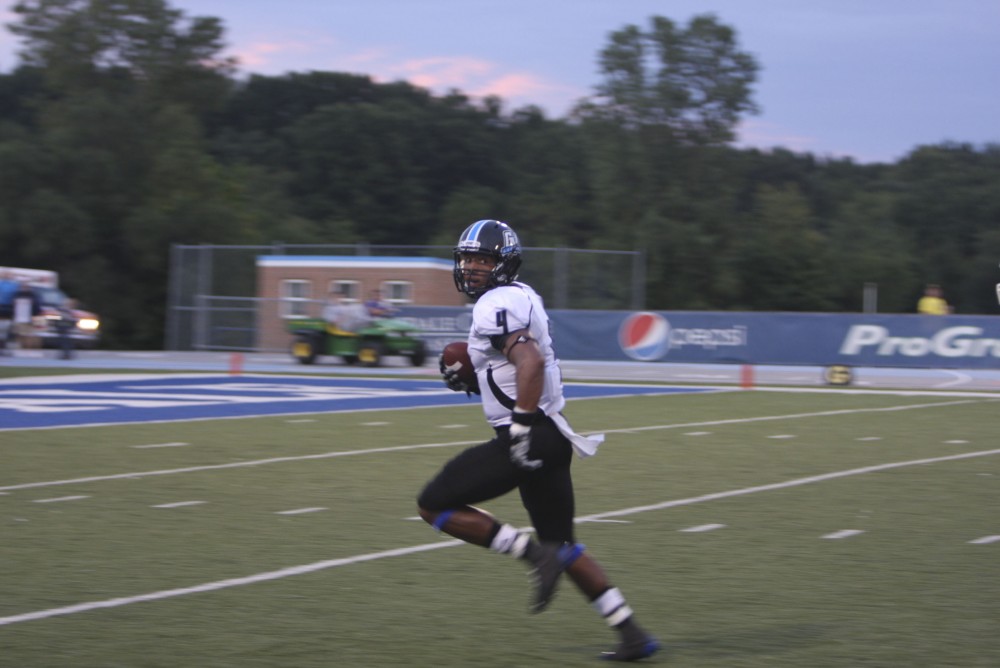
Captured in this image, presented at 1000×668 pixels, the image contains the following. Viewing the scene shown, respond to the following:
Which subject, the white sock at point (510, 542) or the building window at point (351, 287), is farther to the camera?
the building window at point (351, 287)

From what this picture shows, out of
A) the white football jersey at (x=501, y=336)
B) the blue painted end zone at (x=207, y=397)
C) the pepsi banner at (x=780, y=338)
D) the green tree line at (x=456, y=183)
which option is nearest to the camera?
the white football jersey at (x=501, y=336)

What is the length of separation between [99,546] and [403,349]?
854 inches

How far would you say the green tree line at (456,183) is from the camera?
178 feet

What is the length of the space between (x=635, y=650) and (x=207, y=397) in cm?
1493

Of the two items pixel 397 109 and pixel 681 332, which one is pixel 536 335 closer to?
pixel 681 332

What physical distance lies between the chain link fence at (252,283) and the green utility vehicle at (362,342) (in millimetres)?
3763

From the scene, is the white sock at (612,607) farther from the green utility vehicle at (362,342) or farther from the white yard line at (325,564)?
the green utility vehicle at (362,342)

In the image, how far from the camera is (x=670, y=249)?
58906 mm

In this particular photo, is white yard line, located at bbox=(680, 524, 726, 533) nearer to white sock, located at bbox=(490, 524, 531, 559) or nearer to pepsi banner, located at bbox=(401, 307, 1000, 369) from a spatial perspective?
white sock, located at bbox=(490, 524, 531, 559)

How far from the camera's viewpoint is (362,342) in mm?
29719

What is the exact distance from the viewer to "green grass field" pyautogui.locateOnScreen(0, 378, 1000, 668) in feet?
19.0

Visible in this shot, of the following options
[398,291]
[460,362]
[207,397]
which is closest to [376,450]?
[207,397]

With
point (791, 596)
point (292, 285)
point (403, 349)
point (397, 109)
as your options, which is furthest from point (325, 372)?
point (397, 109)

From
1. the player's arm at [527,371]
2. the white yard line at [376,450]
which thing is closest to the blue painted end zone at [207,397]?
the white yard line at [376,450]
